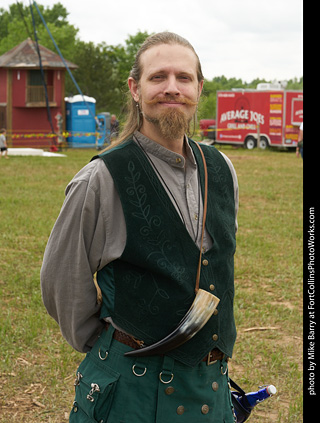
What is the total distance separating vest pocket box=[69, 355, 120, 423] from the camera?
224 centimetres

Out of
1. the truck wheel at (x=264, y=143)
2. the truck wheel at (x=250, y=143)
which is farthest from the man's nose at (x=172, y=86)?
the truck wheel at (x=250, y=143)

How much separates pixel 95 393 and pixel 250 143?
28373 millimetres

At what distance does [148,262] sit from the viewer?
222 cm

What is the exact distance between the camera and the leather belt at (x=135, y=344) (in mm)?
2275

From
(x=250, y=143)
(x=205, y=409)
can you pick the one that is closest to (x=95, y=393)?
(x=205, y=409)

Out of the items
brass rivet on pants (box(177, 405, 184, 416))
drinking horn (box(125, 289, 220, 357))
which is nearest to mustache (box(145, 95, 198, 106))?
drinking horn (box(125, 289, 220, 357))

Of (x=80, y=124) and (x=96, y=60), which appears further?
(x=96, y=60)

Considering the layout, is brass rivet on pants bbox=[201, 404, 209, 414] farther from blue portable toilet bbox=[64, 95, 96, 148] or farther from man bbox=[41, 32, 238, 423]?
blue portable toilet bbox=[64, 95, 96, 148]

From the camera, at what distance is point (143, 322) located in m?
2.25

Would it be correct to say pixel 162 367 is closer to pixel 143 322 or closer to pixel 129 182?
pixel 143 322

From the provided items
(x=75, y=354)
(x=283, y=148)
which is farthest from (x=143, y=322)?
(x=283, y=148)

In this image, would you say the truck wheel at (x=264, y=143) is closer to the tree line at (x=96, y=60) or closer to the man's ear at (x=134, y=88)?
the tree line at (x=96, y=60)

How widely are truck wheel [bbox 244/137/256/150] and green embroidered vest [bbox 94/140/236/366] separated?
28.0 m

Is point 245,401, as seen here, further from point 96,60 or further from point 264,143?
point 96,60
